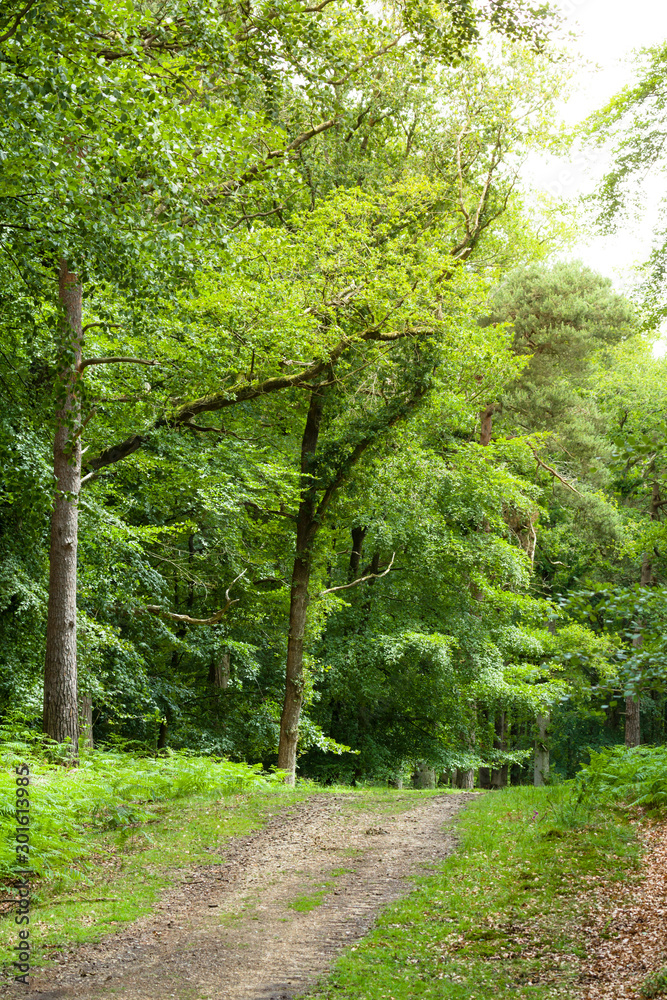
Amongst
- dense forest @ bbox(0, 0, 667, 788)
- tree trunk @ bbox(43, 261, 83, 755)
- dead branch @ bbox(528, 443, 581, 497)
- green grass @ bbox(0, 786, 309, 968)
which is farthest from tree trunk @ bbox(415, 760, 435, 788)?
tree trunk @ bbox(43, 261, 83, 755)

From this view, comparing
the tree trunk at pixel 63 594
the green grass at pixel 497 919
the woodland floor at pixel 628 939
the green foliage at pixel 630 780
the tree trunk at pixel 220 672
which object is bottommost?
the green grass at pixel 497 919

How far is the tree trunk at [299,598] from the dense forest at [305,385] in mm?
66

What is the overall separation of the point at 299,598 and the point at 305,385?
4249 millimetres

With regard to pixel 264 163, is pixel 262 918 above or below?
below

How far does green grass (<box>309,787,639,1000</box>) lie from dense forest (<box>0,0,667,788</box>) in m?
1.55

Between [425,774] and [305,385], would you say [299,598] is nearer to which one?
[305,385]

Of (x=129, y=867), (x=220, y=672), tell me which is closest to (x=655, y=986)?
(x=129, y=867)

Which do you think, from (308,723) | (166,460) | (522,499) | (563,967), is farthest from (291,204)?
(563,967)

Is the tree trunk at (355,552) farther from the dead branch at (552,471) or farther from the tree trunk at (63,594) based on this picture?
the tree trunk at (63,594)

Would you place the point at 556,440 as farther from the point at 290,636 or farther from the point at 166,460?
the point at 166,460

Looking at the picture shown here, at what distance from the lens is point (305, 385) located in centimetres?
1371

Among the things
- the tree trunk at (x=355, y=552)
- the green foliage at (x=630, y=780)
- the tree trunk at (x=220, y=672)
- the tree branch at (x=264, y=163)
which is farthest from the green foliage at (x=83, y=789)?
the tree trunk at (x=355, y=552)

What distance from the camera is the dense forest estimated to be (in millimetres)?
6527

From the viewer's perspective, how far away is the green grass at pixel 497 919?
4.63m
